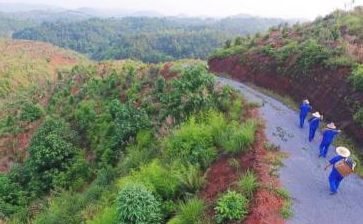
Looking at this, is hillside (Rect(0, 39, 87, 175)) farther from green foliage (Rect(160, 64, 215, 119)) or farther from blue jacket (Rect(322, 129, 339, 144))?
blue jacket (Rect(322, 129, 339, 144))

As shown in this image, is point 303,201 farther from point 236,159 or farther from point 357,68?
point 357,68

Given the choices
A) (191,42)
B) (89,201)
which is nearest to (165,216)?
(89,201)

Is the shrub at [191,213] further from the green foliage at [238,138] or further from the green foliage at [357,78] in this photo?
the green foliage at [357,78]

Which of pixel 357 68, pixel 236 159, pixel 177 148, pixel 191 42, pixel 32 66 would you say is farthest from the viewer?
pixel 191 42

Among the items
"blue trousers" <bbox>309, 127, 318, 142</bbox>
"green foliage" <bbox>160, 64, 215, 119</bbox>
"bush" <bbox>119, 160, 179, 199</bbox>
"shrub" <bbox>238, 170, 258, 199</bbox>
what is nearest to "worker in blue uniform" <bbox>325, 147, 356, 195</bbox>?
"shrub" <bbox>238, 170, 258, 199</bbox>

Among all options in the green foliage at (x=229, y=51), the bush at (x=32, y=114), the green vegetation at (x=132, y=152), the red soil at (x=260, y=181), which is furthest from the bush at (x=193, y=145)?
the bush at (x=32, y=114)

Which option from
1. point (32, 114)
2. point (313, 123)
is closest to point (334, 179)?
point (313, 123)
